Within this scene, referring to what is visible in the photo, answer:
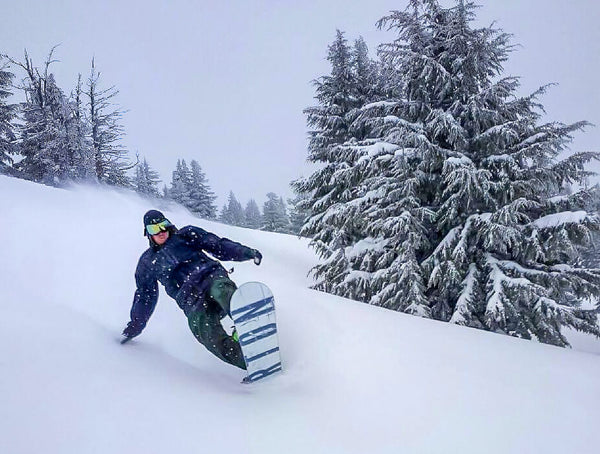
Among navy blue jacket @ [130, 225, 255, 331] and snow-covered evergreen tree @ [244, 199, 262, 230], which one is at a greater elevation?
navy blue jacket @ [130, 225, 255, 331]

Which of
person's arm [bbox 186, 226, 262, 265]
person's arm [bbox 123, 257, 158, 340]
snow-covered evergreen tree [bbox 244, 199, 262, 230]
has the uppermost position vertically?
person's arm [bbox 186, 226, 262, 265]

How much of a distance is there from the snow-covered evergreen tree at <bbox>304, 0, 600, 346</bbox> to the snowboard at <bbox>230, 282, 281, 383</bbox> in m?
5.58

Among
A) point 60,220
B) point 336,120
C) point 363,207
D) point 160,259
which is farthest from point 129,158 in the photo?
point 160,259

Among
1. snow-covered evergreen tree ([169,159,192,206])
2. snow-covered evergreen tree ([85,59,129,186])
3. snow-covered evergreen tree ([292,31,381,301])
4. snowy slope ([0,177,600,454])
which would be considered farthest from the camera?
snow-covered evergreen tree ([169,159,192,206])

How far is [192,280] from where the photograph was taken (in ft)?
13.5

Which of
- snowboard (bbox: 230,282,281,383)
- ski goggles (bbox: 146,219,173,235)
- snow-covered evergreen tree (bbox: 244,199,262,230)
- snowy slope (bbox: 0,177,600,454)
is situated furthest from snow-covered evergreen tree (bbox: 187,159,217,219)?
snowboard (bbox: 230,282,281,383)

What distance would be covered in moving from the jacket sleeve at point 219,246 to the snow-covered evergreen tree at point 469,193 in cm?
531

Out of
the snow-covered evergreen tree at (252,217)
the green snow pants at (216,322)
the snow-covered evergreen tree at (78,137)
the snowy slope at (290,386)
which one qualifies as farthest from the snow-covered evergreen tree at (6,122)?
the snow-covered evergreen tree at (252,217)

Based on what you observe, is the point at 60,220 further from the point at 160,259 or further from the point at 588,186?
the point at 588,186

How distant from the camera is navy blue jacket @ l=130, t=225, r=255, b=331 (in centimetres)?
414

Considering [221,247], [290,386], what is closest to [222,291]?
[221,247]

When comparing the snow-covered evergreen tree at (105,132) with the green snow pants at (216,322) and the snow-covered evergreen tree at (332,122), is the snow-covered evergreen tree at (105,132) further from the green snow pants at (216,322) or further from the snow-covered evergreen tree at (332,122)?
the green snow pants at (216,322)

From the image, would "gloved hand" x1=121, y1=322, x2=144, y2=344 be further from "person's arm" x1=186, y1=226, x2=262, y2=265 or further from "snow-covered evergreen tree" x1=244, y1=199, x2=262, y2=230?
"snow-covered evergreen tree" x1=244, y1=199, x2=262, y2=230

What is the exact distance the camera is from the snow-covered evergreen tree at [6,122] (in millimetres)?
22594
